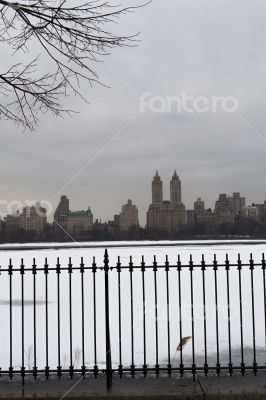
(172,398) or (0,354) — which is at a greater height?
(172,398)

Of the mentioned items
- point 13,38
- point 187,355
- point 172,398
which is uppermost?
point 13,38

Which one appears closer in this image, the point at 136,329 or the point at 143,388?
the point at 143,388

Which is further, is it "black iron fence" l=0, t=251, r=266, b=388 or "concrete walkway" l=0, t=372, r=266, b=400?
"black iron fence" l=0, t=251, r=266, b=388

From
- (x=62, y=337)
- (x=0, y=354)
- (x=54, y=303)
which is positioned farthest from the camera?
(x=54, y=303)

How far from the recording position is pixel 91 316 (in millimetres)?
15953

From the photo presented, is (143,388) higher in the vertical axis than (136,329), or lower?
higher

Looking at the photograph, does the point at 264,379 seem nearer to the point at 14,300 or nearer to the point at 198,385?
the point at 198,385

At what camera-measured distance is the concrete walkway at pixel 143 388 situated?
244 inches

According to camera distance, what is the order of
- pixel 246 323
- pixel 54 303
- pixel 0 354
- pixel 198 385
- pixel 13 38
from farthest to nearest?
pixel 54 303, pixel 246 323, pixel 0 354, pixel 198 385, pixel 13 38

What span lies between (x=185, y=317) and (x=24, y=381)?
31.2 feet

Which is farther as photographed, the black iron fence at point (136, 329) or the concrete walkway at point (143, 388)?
the black iron fence at point (136, 329)

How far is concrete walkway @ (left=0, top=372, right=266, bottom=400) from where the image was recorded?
6195 mm

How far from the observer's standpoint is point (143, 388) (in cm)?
650

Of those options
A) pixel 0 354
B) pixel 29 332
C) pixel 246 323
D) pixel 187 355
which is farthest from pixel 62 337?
pixel 246 323
